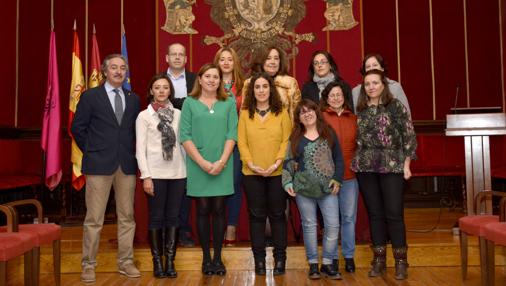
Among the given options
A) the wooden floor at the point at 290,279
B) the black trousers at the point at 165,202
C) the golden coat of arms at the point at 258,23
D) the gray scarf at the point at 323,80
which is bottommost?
the wooden floor at the point at 290,279

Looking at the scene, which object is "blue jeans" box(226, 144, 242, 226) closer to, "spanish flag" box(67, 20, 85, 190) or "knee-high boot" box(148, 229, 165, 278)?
"knee-high boot" box(148, 229, 165, 278)

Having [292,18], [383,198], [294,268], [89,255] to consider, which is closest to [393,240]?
[383,198]

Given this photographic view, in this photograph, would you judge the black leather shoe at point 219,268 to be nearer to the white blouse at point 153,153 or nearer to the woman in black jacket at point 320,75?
the white blouse at point 153,153

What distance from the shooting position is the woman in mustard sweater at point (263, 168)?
3490 mm

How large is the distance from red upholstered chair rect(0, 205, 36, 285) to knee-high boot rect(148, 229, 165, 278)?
782mm

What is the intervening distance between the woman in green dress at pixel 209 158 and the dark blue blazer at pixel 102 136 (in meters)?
0.42

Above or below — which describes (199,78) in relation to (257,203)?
above

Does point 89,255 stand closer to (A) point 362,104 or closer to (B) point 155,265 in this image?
(B) point 155,265

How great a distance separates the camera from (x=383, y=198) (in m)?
3.46

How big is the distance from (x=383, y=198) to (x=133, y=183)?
178 centimetres

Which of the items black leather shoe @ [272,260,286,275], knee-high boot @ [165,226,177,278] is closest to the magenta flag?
knee-high boot @ [165,226,177,278]

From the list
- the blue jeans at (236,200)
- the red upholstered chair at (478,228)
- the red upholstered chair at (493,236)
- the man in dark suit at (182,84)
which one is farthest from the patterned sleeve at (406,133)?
the man in dark suit at (182,84)

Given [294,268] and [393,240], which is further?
[294,268]

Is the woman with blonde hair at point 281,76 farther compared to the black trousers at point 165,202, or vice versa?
the woman with blonde hair at point 281,76
